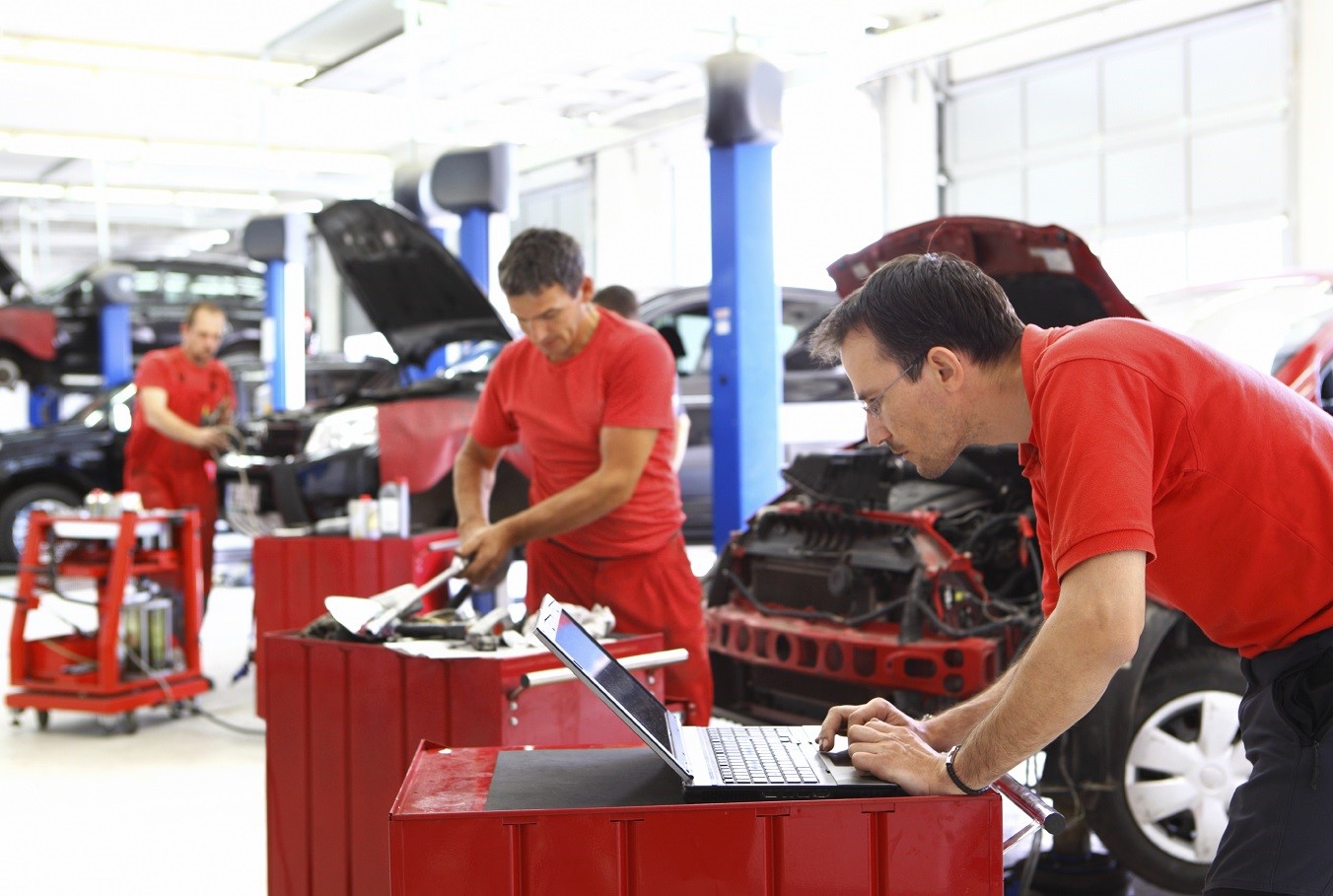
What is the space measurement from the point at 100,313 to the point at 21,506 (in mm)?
4064

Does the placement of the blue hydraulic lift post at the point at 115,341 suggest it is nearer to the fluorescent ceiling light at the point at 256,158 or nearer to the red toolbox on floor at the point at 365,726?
the fluorescent ceiling light at the point at 256,158

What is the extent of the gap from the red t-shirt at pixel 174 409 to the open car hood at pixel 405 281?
1.13 m

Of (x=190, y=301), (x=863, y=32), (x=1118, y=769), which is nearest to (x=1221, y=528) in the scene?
(x=1118, y=769)

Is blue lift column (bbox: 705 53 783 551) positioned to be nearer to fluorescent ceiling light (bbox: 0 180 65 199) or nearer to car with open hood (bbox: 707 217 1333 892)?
car with open hood (bbox: 707 217 1333 892)

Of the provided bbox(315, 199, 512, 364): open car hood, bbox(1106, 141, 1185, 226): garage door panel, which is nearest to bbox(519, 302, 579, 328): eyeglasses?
bbox(315, 199, 512, 364): open car hood

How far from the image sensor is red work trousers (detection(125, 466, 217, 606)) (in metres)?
6.37

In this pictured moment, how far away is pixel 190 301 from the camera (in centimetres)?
1459

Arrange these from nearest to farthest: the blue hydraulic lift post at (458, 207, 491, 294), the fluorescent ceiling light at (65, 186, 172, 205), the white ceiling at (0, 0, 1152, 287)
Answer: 1. the blue hydraulic lift post at (458, 207, 491, 294)
2. the white ceiling at (0, 0, 1152, 287)
3. the fluorescent ceiling light at (65, 186, 172, 205)

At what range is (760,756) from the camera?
1721 millimetres

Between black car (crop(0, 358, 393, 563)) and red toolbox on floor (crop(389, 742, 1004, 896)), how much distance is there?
8374 millimetres

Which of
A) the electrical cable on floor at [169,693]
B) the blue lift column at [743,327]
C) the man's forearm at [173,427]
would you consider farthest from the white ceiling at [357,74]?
the electrical cable on floor at [169,693]

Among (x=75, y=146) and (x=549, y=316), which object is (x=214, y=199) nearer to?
(x=75, y=146)

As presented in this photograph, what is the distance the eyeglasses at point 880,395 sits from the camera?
1.61 meters

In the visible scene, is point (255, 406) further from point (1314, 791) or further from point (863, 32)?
point (1314, 791)
